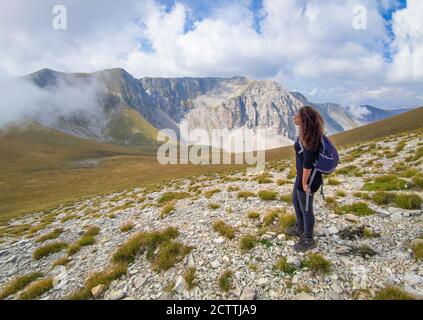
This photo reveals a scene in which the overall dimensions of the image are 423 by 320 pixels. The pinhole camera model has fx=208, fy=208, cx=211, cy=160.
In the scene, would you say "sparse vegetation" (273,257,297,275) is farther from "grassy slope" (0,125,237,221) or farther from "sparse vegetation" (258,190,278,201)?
"grassy slope" (0,125,237,221)

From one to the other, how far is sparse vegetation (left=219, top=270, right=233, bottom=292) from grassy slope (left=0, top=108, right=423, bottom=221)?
43.4 metres

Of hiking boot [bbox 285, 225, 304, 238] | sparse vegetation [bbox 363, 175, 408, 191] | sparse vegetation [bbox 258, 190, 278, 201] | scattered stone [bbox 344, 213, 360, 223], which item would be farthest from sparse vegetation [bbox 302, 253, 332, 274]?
sparse vegetation [bbox 363, 175, 408, 191]

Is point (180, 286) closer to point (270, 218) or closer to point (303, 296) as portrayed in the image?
point (303, 296)

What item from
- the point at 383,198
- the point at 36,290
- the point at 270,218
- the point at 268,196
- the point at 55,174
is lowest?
the point at 55,174

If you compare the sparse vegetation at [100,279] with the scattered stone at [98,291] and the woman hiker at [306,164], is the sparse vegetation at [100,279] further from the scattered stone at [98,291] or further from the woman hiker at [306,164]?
the woman hiker at [306,164]

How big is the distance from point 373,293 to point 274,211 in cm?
458

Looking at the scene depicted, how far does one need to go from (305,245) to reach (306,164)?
2717 mm

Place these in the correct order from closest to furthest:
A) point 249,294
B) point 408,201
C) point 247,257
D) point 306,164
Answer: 1. point 249,294
2. point 306,164
3. point 247,257
4. point 408,201

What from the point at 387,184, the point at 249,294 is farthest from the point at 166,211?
the point at 387,184

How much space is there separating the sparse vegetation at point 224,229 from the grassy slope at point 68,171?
41685mm

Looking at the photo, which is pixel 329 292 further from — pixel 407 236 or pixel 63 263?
pixel 63 263

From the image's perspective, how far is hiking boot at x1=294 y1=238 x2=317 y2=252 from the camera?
675 cm

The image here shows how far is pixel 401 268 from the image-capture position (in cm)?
549

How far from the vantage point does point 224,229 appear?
8.48 meters
